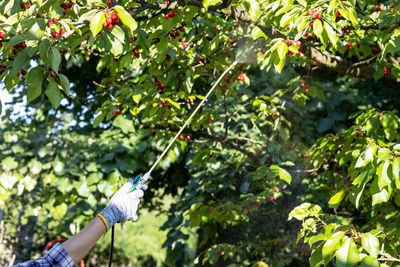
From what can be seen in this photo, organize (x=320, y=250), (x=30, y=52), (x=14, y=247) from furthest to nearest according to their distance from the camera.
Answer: (x=14, y=247)
(x=320, y=250)
(x=30, y=52)

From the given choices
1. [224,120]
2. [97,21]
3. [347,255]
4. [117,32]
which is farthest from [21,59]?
[224,120]

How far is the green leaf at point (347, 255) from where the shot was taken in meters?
1.54

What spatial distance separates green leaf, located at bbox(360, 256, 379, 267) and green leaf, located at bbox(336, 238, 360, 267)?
19 millimetres

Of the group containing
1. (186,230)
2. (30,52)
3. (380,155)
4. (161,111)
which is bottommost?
(186,230)

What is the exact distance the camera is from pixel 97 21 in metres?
1.61

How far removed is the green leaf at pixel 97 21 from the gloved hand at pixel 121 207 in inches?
24.3

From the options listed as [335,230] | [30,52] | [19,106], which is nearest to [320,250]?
[335,230]

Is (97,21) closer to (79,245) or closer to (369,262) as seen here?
(79,245)

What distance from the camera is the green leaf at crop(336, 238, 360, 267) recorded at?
154 cm

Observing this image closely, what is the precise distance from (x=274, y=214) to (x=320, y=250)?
189 centimetres

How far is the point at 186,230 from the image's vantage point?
4258mm

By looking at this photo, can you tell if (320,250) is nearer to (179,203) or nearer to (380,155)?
(380,155)

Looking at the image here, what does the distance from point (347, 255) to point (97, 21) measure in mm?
1145

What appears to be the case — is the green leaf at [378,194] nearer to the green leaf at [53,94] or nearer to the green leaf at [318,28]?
the green leaf at [318,28]
